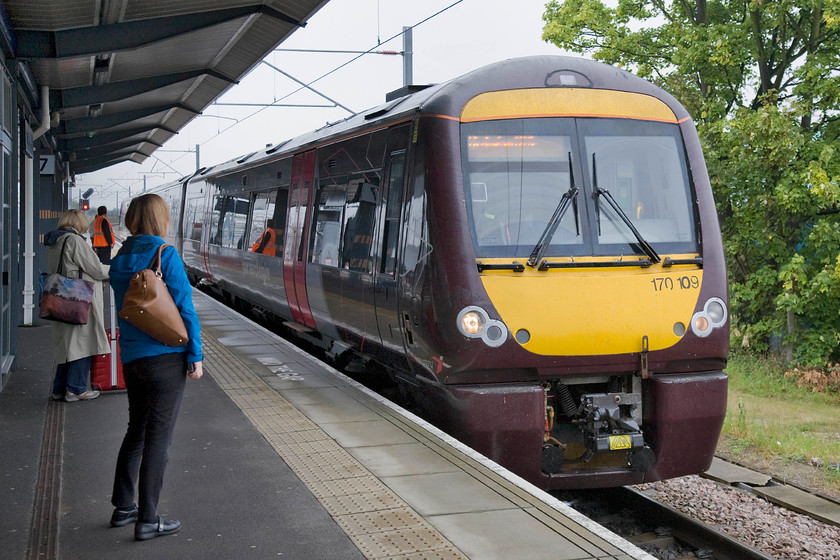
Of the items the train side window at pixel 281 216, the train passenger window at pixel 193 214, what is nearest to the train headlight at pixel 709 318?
the train side window at pixel 281 216

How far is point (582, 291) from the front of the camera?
6.02 m

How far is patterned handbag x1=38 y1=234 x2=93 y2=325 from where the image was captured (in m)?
7.11

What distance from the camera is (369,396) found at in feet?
25.2

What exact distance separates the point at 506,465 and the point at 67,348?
3.67m

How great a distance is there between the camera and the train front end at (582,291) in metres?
5.95

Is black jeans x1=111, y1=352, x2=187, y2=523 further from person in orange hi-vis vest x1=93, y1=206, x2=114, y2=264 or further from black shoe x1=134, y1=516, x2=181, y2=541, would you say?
person in orange hi-vis vest x1=93, y1=206, x2=114, y2=264

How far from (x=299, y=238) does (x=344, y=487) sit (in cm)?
539

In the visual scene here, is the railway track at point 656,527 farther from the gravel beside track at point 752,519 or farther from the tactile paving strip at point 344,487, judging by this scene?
the tactile paving strip at point 344,487

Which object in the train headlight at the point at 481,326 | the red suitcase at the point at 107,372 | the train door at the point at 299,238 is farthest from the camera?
the train door at the point at 299,238

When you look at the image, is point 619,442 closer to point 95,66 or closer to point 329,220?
point 329,220

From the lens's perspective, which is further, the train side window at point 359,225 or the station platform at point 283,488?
the train side window at point 359,225

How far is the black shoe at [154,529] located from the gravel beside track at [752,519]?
12.4ft

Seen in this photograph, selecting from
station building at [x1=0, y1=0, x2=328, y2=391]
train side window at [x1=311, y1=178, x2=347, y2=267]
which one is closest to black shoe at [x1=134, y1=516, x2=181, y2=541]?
station building at [x1=0, y1=0, x2=328, y2=391]

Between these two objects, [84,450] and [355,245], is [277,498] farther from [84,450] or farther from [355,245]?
[355,245]
